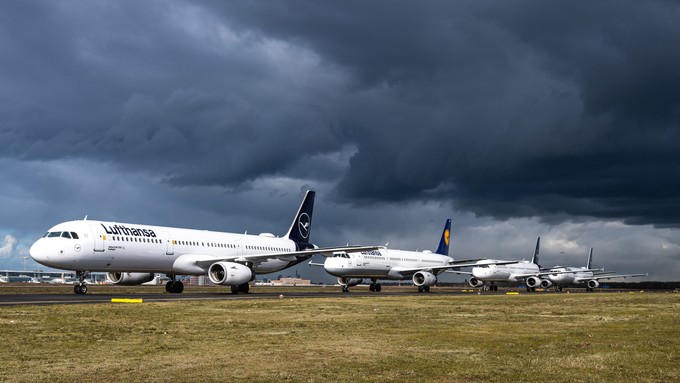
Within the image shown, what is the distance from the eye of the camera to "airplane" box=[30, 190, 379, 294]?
42062mm

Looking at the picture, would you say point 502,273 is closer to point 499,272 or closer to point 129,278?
point 499,272

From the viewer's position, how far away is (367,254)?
2749 inches

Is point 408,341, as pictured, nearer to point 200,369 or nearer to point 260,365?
point 260,365

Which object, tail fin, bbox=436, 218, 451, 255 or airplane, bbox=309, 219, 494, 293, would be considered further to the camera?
tail fin, bbox=436, 218, 451, 255

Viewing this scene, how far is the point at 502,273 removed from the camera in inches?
3701

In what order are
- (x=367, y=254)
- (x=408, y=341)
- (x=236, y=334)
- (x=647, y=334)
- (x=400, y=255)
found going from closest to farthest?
(x=408, y=341)
(x=236, y=334)
(x=647, y=334)
(x=367, y=254)
(x=400, y=255)

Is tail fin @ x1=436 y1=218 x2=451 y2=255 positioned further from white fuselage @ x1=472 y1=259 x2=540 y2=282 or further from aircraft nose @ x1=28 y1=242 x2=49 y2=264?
aircraft nose @ x1=28 y1=242 x2=49 y2=264

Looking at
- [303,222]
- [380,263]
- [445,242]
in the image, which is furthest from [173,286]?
[445,242]

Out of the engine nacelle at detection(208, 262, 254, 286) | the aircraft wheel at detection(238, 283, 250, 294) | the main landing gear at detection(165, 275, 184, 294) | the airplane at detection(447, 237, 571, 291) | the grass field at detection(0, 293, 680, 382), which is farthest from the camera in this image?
the airplane at detection(447, 237, 571, 291)

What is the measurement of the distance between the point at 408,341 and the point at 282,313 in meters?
10.3

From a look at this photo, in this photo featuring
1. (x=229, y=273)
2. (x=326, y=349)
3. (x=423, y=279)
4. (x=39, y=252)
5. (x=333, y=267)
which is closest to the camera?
(x=326, y=349)

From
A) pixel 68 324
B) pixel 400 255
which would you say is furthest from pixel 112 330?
pixel 400 255

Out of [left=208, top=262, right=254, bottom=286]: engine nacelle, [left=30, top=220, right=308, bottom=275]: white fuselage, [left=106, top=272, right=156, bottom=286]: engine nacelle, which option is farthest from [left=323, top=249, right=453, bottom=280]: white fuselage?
[left=106, top=272, right=156, bottom=286]: engine nacelle

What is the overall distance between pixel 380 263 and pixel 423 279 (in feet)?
19.6
